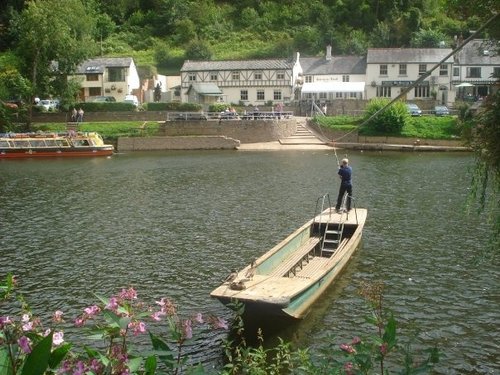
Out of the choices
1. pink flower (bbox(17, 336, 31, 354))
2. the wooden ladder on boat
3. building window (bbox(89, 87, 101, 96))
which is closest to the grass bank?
building window (bbox(89, 87, 101, 96))

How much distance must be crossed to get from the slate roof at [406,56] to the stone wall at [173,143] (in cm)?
2663

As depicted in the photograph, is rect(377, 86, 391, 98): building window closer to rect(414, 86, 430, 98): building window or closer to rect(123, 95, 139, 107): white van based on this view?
rect(414, 86, 430, 98): building window

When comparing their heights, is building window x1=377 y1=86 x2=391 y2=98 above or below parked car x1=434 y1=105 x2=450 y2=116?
above

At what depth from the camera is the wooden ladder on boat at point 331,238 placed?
17.8 meters

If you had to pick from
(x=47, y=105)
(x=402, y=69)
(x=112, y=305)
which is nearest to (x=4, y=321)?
(x=112, y=305)

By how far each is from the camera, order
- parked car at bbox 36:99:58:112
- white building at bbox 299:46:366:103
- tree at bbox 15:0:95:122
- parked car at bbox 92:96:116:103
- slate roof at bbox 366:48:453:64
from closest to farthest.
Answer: tree at bbox 15:0:95:122 < parked car at bbox 36:99:58:112 < parked car at bbox 92:96:116:103 < white building at bbox 299:46:366:103 < slate roof at bbox 366:48:453:64

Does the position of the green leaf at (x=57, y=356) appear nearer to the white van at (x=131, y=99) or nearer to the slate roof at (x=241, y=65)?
the white van at (x=131, y=99)

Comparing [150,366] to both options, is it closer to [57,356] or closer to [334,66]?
[57,356]

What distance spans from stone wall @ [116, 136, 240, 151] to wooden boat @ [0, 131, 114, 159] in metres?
5.19

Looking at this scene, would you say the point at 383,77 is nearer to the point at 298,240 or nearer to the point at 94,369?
the point at 298,240

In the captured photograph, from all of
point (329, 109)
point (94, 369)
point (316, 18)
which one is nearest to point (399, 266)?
point (94, 369)

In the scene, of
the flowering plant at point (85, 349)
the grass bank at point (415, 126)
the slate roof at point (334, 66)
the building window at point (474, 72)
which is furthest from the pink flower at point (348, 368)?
the building window at point (474, 72)

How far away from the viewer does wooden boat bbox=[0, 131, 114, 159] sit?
162ft

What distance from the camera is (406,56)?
71.9 meters
